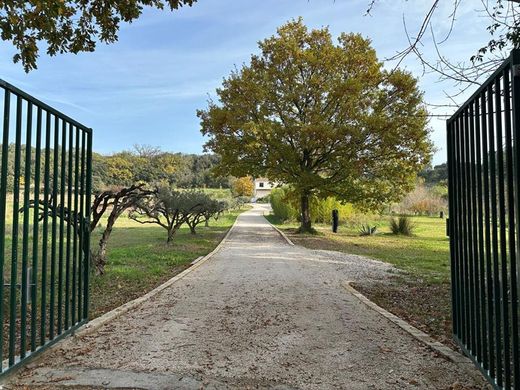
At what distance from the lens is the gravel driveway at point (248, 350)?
122 inches

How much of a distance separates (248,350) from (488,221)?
2.30 meters

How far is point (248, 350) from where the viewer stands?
3.82 m

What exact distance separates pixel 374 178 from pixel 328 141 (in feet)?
10.0

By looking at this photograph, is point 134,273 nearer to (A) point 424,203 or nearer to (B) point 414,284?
(B) point 414,284

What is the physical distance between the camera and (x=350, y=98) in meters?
17.4

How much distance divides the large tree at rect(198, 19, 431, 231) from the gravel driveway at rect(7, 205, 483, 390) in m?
12.2

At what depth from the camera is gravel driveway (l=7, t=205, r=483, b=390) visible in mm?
3111

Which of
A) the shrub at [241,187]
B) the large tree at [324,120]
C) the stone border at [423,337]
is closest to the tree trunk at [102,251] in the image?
the stone border at [423,337]

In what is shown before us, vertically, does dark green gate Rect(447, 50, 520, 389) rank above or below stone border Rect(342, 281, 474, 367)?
above

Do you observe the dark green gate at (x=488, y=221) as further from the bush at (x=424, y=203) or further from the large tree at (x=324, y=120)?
the bush at (x=424, y=203)

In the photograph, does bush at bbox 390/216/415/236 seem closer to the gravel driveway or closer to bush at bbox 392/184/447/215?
the gravel driveway

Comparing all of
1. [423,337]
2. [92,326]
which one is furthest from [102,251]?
[423,337]

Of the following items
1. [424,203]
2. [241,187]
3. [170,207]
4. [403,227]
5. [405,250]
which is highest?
[241,187]

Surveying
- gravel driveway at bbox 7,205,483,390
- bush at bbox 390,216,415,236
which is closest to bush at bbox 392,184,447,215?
bush at bbox 390,216,415,236
